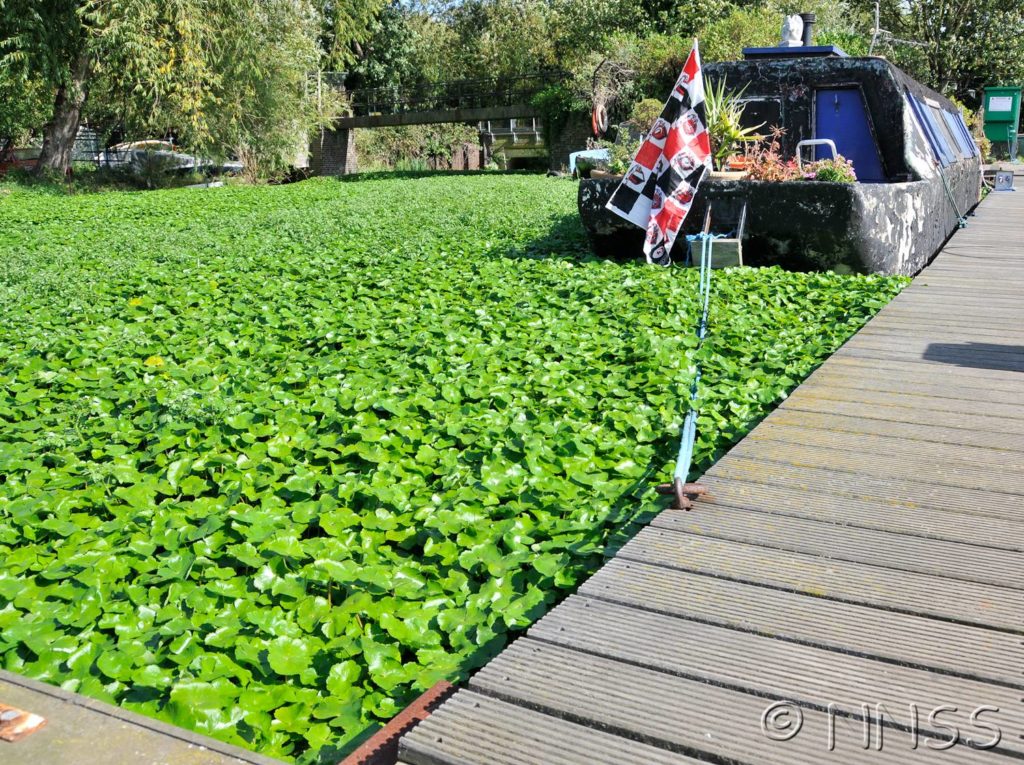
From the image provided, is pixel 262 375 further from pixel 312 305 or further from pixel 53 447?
pixel 312 305

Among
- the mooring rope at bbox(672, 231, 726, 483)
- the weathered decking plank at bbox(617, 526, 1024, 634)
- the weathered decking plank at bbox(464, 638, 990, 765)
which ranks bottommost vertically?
the weathered decking plank at bbox(464, 638, 990, 765)

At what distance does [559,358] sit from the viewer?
5973 mm

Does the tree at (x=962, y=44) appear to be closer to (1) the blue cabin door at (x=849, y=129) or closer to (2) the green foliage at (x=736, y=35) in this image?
(2) the green foliage at (x=736, y=35)

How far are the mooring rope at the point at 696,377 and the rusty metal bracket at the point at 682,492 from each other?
0.10ft

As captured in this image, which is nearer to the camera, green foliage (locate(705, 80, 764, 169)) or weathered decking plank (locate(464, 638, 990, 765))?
weathered decking plank (locate(464, 638, 990, 765))

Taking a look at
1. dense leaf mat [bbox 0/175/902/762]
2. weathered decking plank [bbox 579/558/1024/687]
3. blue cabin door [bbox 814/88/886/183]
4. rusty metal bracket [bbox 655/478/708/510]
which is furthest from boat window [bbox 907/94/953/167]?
weathered decking plank [bbox 579/558/1024/687]

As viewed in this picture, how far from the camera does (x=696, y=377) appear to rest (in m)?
5.17

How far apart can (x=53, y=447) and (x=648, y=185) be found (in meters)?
5.58

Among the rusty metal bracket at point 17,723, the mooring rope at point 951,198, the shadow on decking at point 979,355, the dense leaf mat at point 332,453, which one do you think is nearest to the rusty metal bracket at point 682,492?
the dense leaf mat at point 332,453

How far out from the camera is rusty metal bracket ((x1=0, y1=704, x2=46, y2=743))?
6.57 feet

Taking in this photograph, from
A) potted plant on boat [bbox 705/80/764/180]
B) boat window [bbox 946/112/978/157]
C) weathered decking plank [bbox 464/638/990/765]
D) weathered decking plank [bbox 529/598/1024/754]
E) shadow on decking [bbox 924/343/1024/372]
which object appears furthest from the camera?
boat window [bbox 946/112/978/157]

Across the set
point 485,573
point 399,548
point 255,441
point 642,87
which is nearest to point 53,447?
point 255,441

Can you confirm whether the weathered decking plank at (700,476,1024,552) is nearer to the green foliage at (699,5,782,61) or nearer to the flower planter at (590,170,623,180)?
the flower planter at (590,170,623,180)

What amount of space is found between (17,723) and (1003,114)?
27.7 m
